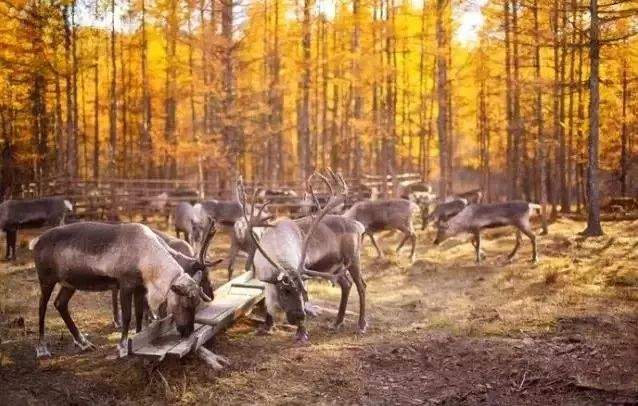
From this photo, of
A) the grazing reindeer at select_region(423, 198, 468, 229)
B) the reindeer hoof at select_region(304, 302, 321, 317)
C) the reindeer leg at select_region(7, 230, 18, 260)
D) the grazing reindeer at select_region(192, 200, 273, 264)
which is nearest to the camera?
the reindeer hoof at select_region(304, 302, 321, 317)

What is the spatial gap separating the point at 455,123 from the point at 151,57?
16898 millimetres

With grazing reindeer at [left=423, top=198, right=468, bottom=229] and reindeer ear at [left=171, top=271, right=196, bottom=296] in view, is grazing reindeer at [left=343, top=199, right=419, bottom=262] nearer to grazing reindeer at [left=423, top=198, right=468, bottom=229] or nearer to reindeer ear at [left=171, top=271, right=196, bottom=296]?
grazing reindeer at [left=423, top=198, right=468, bottom=229]

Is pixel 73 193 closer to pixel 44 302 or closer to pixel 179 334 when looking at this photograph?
pixel 44 302

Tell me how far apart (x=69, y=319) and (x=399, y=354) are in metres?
4.19

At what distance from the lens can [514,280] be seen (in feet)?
37.4

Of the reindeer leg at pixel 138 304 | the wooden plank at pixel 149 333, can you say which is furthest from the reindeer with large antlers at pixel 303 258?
the reindeer leg at pixel 138 304

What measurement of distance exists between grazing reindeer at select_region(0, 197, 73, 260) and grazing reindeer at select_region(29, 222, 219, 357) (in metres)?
7.89

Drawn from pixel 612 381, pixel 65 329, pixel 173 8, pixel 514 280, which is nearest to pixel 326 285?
pixel 514 280

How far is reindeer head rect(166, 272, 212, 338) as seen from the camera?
6.46 m

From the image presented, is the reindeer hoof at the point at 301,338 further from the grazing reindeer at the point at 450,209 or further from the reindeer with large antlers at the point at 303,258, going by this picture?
the grazing reindeer at the point at 450,209

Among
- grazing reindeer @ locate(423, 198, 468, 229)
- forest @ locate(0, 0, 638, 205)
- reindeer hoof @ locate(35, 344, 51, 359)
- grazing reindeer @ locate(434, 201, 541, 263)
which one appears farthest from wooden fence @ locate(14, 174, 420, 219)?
reindeer hoof @ locate(35, 344, 51, 359)

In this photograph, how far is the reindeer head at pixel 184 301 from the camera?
646 cm

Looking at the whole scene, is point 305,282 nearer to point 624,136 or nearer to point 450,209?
point 450,209

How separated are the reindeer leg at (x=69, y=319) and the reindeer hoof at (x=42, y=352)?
35 centimetres
